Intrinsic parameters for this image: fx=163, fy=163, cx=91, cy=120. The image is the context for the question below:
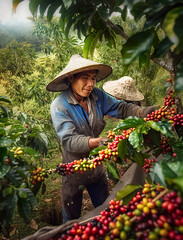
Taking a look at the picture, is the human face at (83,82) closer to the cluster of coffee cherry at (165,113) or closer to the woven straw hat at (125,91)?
the cluster of coffee cherry at (165,113)

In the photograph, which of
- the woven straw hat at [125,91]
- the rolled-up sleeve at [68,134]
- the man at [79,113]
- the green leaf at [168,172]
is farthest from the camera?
the woven straw hat at [125,91]

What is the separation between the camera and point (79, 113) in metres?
1.92

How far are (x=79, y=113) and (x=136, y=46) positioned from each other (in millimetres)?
1440

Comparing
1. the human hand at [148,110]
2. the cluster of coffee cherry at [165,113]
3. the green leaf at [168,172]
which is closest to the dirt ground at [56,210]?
the human hand at [148,110]

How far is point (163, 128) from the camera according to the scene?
77 centimetres

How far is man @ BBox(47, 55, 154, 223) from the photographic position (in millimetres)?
1704

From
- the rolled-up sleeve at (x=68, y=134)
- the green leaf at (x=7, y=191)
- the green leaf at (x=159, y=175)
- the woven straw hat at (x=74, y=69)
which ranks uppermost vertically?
the woven straw hat at (x=74, y=69)

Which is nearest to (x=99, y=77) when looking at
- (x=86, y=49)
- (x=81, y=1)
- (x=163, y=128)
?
(x=86, y=49)

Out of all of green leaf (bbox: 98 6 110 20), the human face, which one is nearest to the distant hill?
the human face

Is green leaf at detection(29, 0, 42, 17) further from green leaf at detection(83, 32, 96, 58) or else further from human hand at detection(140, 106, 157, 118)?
human hand at detection(140, 106, 157, 118)

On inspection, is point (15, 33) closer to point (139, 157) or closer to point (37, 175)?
point (37, 175)

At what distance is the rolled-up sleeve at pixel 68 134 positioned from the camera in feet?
5.00

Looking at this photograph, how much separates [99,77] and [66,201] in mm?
1677

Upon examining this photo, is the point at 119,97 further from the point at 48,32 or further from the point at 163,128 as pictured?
the point at 48,32
